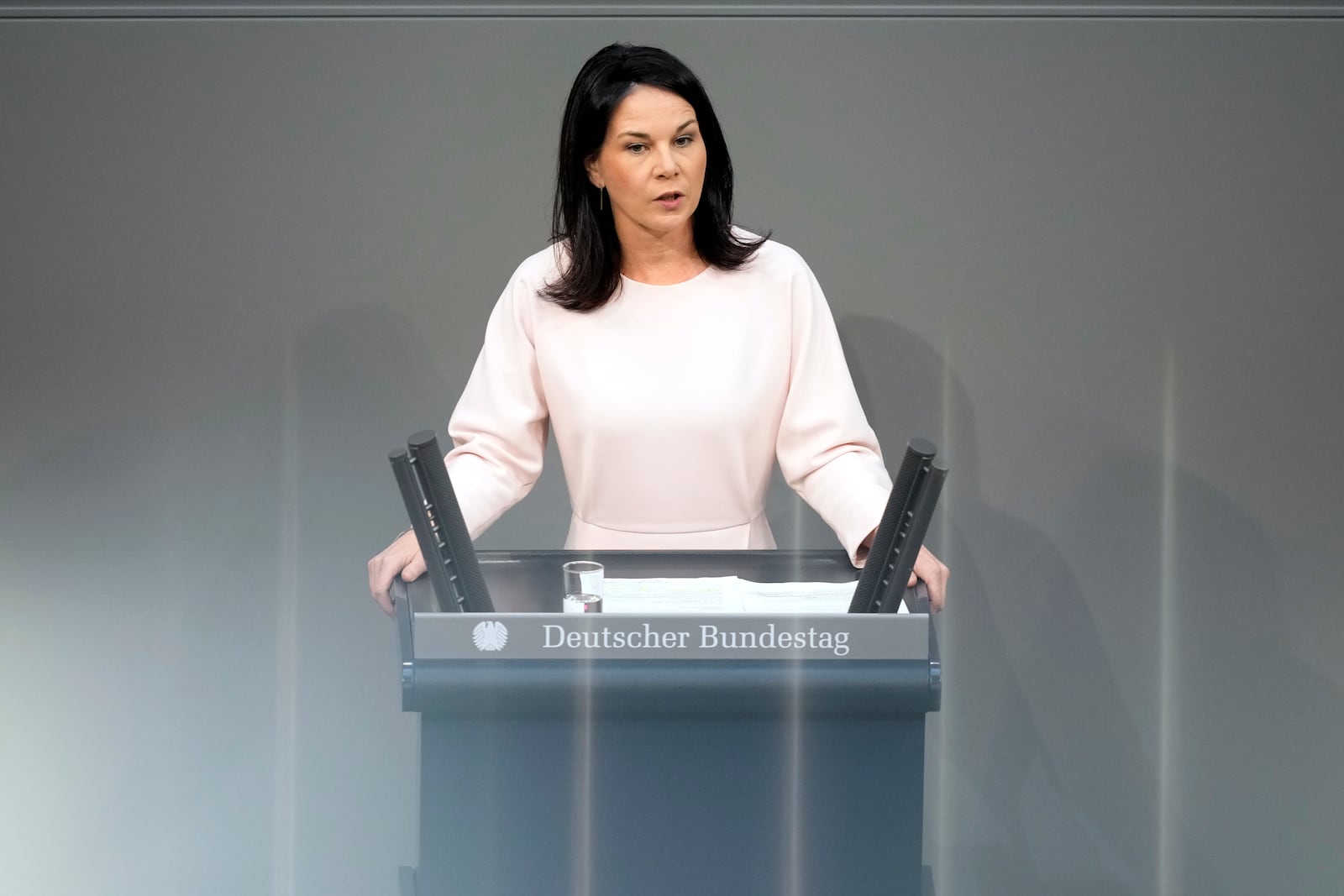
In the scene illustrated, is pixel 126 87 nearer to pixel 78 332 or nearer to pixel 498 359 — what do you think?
pixel 78 332

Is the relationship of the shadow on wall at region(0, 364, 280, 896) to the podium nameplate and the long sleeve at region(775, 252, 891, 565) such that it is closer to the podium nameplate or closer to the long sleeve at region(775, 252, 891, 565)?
the long sleeve at region(775, 252, 891, 565)

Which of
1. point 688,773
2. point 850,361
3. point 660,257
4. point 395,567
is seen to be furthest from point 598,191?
point 688,773

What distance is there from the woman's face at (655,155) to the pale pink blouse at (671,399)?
0.15 m

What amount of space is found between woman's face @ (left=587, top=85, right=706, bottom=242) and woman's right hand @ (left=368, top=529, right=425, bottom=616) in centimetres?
66

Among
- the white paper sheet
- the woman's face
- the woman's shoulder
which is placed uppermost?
the woman's face

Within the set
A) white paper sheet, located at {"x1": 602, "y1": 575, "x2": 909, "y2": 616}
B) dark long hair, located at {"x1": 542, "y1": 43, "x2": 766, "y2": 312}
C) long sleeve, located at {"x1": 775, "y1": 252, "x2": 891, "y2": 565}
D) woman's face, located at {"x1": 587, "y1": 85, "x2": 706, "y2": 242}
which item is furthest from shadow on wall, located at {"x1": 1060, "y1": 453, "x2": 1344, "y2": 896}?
white paper sheet, located at {"x1": 602, "y1": 575, "x2": 909, "y2": 616}

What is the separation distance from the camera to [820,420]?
7.00 ft

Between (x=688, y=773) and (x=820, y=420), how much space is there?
0.88 m

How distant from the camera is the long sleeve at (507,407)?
7.13ft

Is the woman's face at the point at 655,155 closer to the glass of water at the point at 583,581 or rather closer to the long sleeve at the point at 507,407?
the long sleeve at the point at 507,407

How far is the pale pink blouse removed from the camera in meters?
2.17

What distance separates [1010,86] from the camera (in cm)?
299

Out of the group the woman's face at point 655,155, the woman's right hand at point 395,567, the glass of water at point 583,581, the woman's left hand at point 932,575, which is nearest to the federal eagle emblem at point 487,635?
the glass of water at point 583,581

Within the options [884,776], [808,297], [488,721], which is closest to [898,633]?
[884,776]
